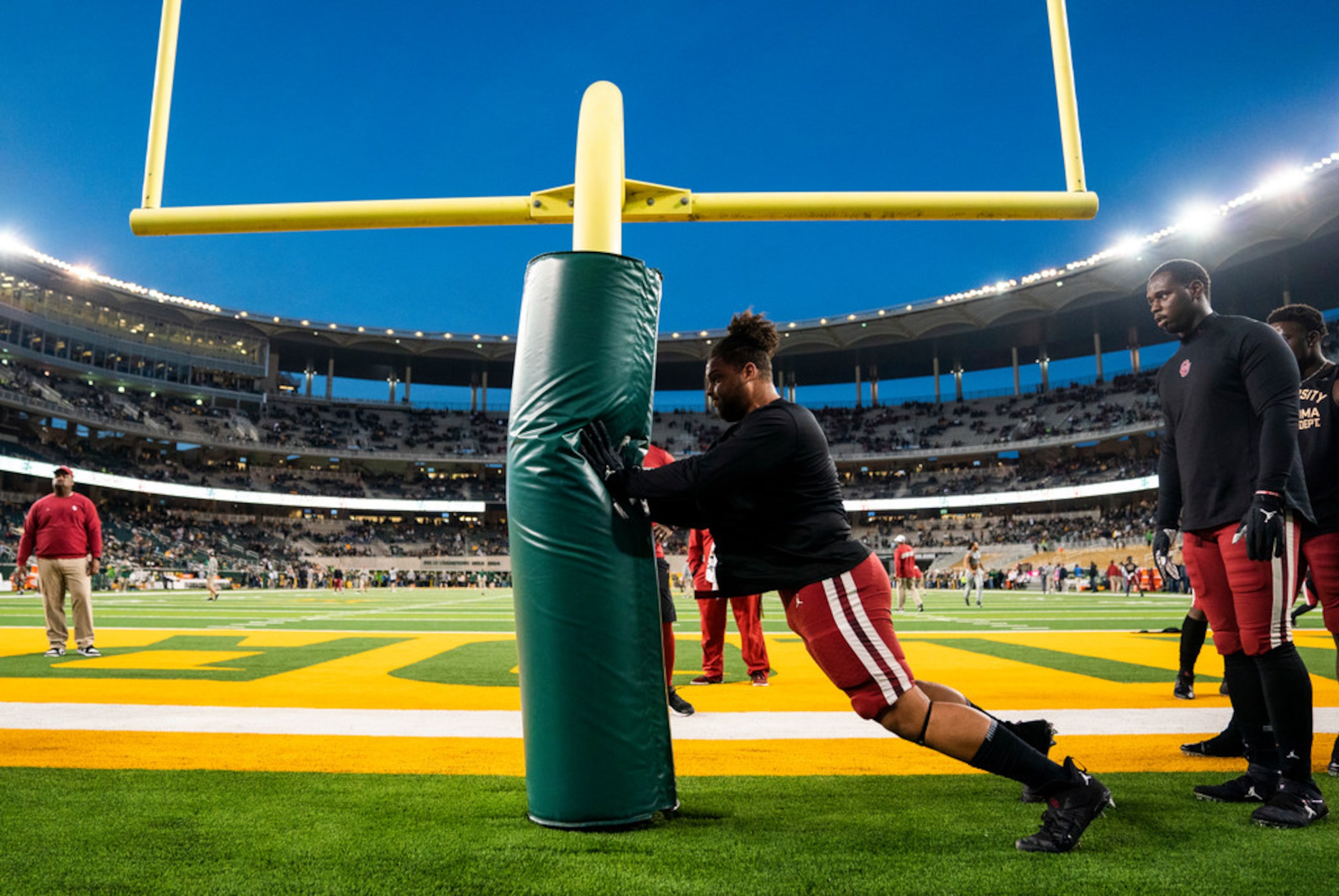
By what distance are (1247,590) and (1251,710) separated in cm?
48

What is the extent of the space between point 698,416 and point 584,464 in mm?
58232

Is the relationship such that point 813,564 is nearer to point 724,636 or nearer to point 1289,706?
point 1289,706

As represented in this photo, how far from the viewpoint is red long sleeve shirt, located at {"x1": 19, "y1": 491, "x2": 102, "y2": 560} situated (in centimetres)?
744

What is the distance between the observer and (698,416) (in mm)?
60875

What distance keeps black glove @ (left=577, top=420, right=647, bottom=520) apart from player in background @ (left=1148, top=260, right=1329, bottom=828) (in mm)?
1924

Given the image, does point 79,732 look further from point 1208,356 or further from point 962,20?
point 962,20

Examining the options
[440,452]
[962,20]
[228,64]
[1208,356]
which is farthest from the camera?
[440,452]

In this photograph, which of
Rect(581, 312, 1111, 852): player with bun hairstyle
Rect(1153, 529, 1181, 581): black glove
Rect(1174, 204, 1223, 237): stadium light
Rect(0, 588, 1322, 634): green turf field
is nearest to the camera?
Rect(581, 312, 1111, 852): player with bun hairstyle

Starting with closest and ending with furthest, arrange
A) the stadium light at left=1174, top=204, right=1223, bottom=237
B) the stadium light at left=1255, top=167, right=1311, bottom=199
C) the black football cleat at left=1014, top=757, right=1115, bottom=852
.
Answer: the black football cleat at left=1014, top=757, right=1115, bottom=852, the stadium light at left=1255, top=167, right=1311, bottom=199, the stadium light at left=1174, top=204, right=1223, bottom=237

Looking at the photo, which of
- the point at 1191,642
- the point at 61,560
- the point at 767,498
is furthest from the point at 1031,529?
the point at 767,498

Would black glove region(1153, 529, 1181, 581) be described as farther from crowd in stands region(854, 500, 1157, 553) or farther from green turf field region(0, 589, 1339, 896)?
crowd in stands region(854, 500, 1157, 553)

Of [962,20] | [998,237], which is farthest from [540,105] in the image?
[998,237]

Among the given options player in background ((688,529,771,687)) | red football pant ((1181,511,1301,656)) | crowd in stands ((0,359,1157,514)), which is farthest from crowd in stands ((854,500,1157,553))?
red football pant ((1181,511,1301,656))

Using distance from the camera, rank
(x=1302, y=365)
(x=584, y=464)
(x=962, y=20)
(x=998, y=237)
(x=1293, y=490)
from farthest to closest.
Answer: (x=998, y=237), (x=962, y=20), (x=1302, y=365), (x=1293, y=490), (x=584, y=464)
